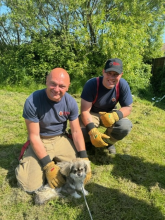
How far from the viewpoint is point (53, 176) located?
2.32 metres

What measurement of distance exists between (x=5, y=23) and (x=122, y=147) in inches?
330

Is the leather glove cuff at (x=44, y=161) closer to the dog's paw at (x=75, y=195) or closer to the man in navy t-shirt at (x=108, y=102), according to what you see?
the dog's paw at (x=75, y=195)

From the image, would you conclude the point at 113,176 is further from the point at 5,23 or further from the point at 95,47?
the point at 5,23

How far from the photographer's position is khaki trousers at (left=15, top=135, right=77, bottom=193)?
7.80ft

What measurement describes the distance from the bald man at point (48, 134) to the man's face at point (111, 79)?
2.18 ft

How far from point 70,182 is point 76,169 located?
0.96 feet

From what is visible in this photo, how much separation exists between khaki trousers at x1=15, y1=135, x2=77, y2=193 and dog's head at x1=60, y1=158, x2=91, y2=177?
36 cm

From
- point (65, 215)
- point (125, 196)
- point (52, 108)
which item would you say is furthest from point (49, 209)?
point (52, 108)

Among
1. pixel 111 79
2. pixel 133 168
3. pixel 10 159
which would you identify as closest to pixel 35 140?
pixel 10 159

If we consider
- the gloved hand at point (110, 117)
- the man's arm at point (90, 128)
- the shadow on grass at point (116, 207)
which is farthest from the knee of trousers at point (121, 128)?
the shadow on grass at point (116, 207)

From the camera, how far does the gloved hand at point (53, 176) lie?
232 centimetres

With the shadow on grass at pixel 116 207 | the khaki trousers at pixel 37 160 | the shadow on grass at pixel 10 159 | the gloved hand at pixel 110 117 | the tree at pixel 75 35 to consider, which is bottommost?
the shadow on grass at pixel 116 207

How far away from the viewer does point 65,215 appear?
2.13 m

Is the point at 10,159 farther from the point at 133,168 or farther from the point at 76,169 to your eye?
the point at 133,168
